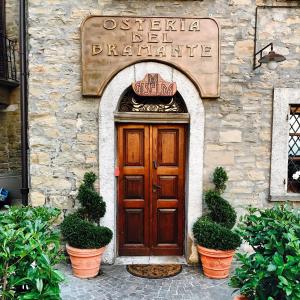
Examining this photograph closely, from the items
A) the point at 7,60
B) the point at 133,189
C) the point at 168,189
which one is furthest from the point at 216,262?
the point at 7,60

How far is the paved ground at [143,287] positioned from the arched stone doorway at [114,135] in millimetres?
496

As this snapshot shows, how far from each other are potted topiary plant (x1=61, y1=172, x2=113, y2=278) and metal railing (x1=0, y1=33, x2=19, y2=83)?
4.80 metres

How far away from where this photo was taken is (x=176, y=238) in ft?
16.9

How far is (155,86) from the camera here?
475 centimetres

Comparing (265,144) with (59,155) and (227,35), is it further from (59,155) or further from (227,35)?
(59,155)

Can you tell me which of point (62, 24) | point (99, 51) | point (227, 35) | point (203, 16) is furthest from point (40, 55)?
point (227, 35)

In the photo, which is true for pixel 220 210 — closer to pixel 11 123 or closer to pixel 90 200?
pixel 90 200

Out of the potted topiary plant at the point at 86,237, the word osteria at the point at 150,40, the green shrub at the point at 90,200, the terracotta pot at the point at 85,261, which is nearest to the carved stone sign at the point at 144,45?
the word osteria at the point at 150,40

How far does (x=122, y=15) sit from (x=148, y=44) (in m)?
0.56

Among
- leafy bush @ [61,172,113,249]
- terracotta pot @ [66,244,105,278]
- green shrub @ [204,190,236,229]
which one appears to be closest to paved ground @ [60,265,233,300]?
terracotta pot @ [66,244,105,278]

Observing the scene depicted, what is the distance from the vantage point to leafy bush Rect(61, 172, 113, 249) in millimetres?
4336

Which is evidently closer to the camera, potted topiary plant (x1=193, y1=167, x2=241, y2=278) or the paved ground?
the paved ground

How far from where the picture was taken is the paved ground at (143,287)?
3984 mm

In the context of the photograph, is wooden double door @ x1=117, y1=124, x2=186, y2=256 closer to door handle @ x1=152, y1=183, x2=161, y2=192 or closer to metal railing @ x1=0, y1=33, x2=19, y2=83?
door handle @ x1=152, y1=183, x2=161, y2=192
